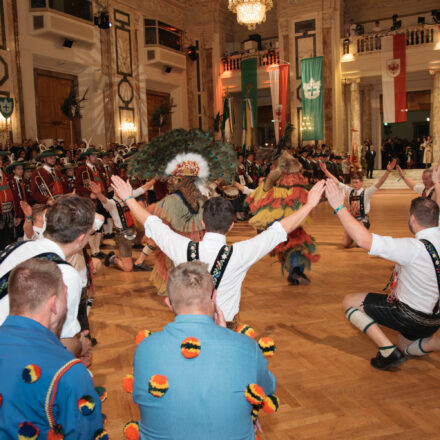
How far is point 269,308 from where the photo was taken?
4344mm

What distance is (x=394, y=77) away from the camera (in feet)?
53.4

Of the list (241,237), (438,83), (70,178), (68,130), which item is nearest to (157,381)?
(241,237)

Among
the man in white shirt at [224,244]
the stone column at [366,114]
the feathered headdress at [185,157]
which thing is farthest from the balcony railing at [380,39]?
the man in white shirt at [224,244]

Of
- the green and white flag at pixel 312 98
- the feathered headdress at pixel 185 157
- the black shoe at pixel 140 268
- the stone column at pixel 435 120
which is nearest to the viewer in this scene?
the feathered headdress at pixel 185 157

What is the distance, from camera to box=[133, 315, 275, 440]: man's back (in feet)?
4.35

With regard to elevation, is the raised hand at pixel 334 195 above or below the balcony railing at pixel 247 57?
below

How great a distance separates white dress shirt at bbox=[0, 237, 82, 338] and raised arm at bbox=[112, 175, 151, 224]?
60 centimetres

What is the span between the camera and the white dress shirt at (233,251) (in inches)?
86.8

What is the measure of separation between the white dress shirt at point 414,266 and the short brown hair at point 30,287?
1.74m

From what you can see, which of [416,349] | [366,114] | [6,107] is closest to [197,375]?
A: [416,349]

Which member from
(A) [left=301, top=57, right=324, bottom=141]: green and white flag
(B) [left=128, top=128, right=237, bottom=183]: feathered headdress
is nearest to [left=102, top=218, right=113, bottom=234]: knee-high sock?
(B) [left=128, top=128, right=237, bottom=183]: feathered headdress

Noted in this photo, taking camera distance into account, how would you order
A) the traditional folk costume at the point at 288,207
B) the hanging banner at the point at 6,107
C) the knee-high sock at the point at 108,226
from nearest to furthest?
the traditional folk costume at the point at 288,207, the knee-high sock at the point at 108,226, the hanging banner at the point at 6,107

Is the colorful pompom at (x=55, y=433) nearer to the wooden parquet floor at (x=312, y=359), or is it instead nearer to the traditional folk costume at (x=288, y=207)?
the wooden parquet floor at (x=312, y=359)

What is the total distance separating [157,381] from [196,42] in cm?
1899
